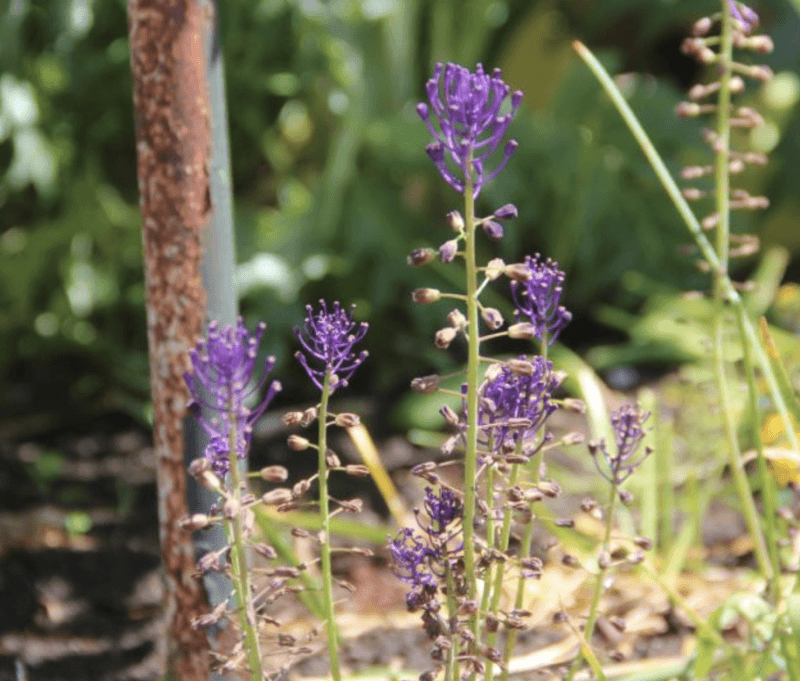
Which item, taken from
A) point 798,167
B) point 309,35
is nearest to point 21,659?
point 309,35

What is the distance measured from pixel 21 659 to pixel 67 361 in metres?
1.48

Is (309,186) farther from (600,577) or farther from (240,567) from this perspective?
(240,567)

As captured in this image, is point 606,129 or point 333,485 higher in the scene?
point 606,129

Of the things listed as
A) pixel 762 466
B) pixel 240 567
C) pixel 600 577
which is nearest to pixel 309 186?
pixel 762 466

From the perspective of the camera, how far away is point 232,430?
1.00m

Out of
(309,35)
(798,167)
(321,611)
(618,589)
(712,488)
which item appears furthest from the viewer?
(798,167)

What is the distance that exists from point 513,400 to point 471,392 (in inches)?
2.8

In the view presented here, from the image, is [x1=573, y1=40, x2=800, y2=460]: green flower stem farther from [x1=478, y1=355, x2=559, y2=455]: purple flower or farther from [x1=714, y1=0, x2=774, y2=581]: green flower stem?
[x1=478, y1=355, x2=559, y2=455]: purple flower

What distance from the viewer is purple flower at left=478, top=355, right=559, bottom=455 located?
43.1 inches

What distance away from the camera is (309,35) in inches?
121

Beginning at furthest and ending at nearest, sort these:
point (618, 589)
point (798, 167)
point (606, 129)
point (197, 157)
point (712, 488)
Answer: point (798, 167) < point (606, 129) < point (712, 488) < point (618, 589) < point (197, 157)

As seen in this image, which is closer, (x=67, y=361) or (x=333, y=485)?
(x=333, y=485)

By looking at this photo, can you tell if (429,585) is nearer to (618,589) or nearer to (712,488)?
(618,589)

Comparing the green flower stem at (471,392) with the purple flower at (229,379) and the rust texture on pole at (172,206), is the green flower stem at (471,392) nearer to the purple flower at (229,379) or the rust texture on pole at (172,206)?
the purple flower at (229,379)
